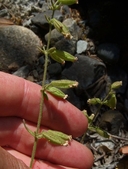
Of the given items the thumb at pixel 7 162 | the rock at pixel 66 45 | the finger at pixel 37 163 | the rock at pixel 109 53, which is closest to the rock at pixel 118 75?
the rock at pixel 109 53

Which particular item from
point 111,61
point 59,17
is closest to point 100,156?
point 111,61

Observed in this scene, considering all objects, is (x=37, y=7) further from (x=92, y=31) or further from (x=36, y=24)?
(x=92, y=31)

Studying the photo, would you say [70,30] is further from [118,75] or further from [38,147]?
[38,147]

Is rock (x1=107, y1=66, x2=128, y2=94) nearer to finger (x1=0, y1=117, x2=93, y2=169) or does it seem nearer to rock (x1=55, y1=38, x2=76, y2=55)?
rock (x1=55, y1=38, x2=76, y2=55)

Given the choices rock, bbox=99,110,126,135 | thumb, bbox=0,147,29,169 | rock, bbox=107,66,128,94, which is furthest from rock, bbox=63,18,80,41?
thumb, bbox=0,147,29,169

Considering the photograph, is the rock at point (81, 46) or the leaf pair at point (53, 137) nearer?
the leaf pair at point (53, 137)

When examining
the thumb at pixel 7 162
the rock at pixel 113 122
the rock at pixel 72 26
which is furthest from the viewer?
the rock at pixel 72 26

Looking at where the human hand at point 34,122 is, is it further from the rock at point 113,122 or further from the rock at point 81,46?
the rock at point 81,46
